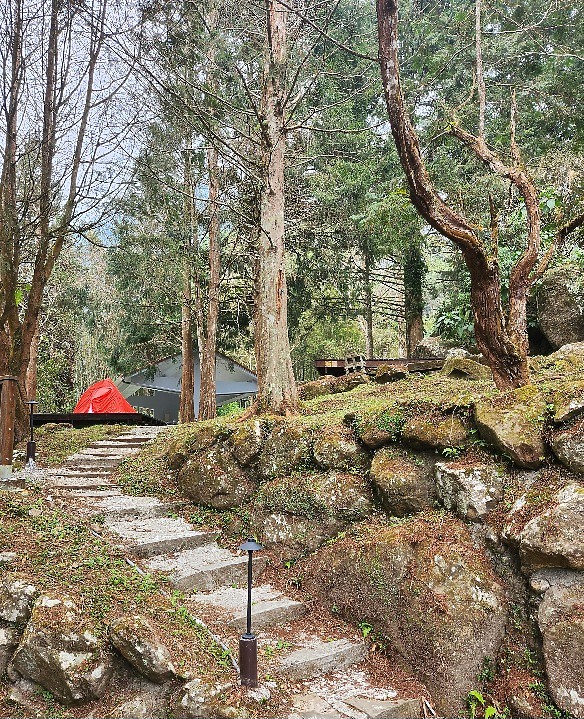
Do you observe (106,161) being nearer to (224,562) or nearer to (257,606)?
(224,562)

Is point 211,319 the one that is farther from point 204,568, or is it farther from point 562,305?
point 204,568

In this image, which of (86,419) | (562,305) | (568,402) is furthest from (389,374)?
(86,419)

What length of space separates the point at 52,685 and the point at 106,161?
7860 mm

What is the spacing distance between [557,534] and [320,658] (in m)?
2.04

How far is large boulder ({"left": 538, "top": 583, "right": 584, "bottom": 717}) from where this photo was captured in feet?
12.1

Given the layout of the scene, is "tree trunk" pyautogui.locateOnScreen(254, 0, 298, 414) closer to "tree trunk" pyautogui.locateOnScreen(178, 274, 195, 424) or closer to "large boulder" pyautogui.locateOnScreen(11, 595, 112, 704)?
"large boulder" pyautogui.locateOnScreen(11, 595, 112, 704)

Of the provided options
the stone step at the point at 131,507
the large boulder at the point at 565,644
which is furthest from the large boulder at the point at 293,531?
Result: the large boulder at the point at 565,644

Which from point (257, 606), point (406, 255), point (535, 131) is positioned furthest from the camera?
point (406, 255)

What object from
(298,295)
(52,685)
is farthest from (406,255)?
(52,685)

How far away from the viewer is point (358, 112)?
539 inches

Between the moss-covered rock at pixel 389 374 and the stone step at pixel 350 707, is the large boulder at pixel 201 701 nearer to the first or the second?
the stone step at pixel 350 707

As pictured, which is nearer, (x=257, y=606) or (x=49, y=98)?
(x=257, y=606)

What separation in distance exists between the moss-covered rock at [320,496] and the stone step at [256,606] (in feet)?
2.81

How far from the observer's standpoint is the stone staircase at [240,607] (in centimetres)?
389
